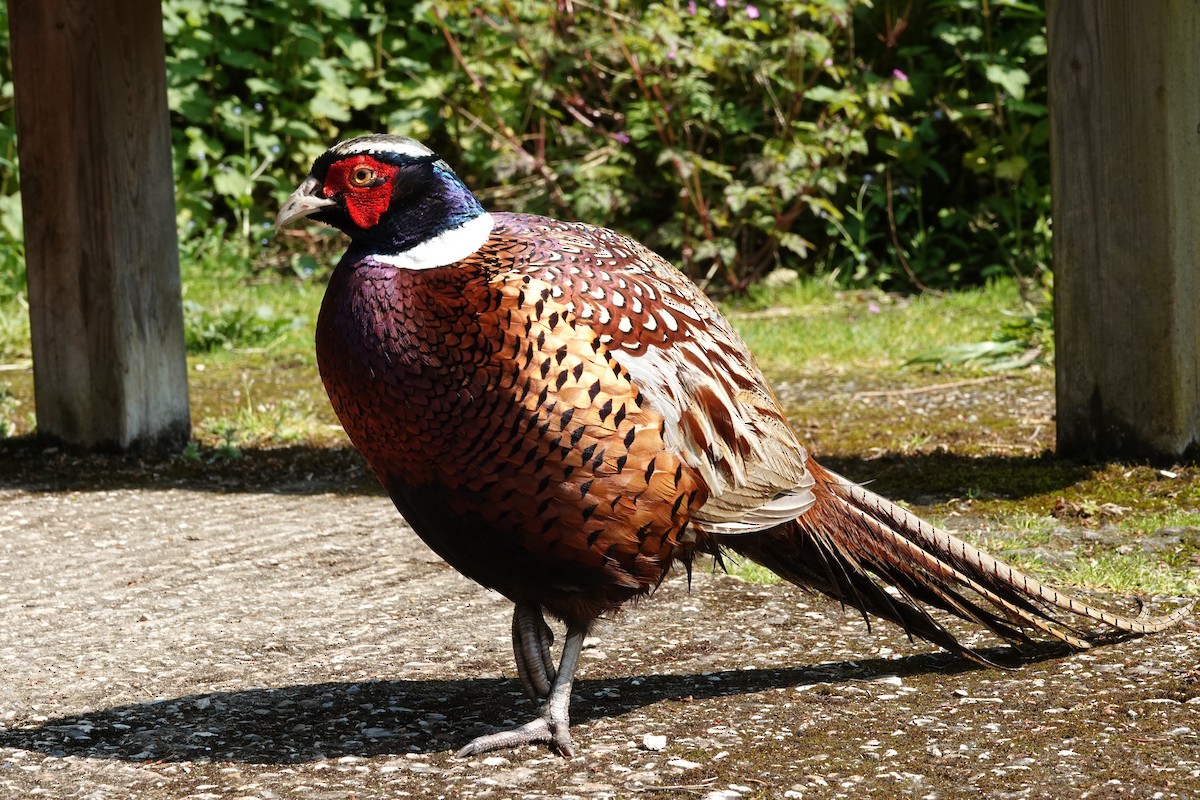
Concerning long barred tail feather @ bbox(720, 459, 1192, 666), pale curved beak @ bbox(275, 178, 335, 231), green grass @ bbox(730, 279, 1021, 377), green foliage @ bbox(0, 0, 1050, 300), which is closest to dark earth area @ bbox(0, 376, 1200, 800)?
long barred tail feather @ bbox(720, 459, 1192, 666)

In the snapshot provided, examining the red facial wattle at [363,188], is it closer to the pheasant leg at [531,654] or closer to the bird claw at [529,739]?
the pheasant leg at [531,654]

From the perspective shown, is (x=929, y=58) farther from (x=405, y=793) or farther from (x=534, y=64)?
(x=405, y=793)

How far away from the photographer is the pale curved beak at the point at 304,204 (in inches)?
105

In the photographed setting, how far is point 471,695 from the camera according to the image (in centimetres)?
304

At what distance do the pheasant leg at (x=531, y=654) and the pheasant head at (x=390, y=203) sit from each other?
0.73 metres

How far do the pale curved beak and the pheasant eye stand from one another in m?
0.06

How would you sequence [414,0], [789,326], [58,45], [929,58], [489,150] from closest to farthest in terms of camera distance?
[58,45] → [789,326] → [929,58] → [489,150] → [414,0]

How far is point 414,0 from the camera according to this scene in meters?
9.24

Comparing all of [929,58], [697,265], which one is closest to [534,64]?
[697,265]

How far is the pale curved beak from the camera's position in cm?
267

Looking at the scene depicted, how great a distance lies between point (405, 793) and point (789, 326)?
4.93 metres

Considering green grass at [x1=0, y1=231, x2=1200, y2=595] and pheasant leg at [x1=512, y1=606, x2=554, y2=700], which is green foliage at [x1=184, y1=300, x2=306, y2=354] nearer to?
green grass at [x1=0, y1=231, x2=1200, y2=595]

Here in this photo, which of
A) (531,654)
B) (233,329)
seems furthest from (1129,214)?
(233,329)

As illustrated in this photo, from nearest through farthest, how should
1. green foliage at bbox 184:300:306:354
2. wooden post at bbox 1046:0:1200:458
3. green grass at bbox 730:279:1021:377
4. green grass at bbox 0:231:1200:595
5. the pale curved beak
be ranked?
the pale curved beak, green grass at bbox 0:231:1200:595, wooden post at bbox 1046:0:1200:458, green grass at bbox 730:279:1021:377, green foliage at bbox 184:300:306:354
